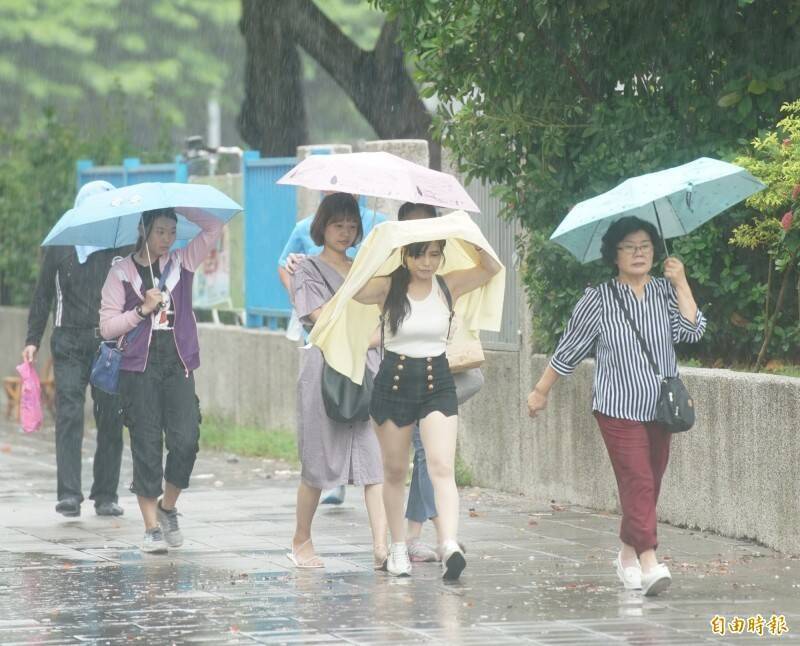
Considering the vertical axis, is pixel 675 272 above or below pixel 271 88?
below

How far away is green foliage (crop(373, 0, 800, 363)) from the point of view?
11023 mm

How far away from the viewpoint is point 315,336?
9.09m

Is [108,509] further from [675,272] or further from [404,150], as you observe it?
[675,272]

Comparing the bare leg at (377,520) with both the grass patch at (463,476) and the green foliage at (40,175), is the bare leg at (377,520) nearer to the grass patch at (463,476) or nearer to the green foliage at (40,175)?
the grass patch at (463,476)

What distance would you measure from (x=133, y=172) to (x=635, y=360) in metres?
10.6

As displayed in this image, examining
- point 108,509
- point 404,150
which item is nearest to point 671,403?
point 108,509

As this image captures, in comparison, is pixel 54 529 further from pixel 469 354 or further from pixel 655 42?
pixel 655 42

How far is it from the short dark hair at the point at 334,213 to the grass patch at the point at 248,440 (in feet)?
18.4

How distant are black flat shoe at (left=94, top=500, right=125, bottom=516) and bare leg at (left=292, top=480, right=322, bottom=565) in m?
2.62

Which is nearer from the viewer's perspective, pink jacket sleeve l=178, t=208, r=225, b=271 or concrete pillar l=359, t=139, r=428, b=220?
pink jacket sleeve l=178, t=208, r=225, b=271

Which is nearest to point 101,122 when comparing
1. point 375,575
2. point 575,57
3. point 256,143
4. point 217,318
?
point 256,143

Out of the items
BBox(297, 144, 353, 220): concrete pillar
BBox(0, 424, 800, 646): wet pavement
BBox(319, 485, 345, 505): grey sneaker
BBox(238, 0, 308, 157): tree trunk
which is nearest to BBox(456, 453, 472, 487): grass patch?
BBox(0, 424, 800, 646): wet pavement

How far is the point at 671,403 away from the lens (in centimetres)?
854

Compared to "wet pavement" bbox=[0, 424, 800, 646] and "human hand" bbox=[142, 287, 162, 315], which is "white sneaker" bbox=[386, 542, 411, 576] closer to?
"wet pavement" bbox=[0, 424, 800, 646]
